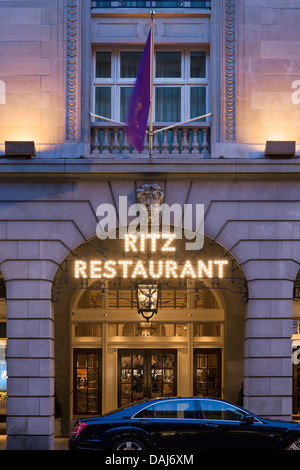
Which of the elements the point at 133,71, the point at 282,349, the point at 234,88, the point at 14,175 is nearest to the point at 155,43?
the point at 133,71

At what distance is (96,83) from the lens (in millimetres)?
17094

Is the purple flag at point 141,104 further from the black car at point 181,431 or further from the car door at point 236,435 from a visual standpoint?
the car door at point 236,435

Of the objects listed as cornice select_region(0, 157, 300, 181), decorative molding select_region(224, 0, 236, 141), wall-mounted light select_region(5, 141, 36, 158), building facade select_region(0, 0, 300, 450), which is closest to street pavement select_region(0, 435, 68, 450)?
building facade select_region(0, 0, 300, 450)

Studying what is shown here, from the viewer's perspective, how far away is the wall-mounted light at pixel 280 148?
15906mm

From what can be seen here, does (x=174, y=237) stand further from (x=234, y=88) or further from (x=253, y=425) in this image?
(x=253, y=425)

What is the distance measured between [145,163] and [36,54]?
3.82m

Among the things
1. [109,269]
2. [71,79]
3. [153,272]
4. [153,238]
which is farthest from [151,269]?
[71,79]

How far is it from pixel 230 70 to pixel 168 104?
1797 millimetres

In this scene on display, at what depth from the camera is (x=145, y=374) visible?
21344mm

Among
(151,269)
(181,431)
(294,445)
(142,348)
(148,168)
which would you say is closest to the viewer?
(181,431)

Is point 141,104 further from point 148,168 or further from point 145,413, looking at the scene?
point 145,413

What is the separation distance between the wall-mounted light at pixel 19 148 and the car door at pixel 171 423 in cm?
649

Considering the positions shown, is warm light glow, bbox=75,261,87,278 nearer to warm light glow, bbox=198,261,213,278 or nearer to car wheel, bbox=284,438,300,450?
warm light glow, bbox=198,261,213,278

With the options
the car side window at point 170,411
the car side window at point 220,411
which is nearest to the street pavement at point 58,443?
the car side window at point 170,411
